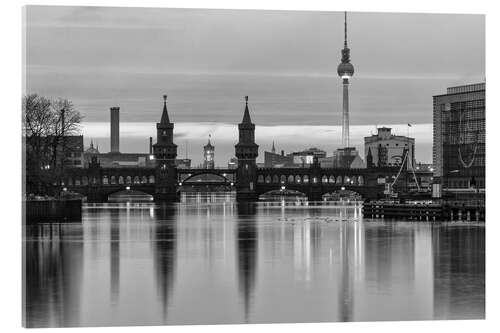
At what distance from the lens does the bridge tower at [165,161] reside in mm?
152500

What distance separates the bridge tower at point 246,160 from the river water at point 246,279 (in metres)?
107

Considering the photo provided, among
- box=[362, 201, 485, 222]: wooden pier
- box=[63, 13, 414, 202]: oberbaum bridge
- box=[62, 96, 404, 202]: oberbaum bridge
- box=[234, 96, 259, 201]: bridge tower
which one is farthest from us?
box=[234, 96, 259, 201]: bridge tower

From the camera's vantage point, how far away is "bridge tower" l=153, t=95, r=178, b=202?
152 metres

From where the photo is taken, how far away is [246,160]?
15650 centimetres

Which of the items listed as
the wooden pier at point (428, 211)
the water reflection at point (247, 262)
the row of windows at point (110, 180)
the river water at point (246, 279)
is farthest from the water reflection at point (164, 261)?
the row of windows at point (110, 180)

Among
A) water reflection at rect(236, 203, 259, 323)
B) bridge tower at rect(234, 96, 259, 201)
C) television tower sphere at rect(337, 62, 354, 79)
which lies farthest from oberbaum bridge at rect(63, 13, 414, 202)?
water reflection at rect(236, 203, 259, 323)

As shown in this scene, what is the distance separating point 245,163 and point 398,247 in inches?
4612

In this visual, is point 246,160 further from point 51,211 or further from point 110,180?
point 51,211

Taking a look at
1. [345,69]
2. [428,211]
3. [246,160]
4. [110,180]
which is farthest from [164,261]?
[246,160]

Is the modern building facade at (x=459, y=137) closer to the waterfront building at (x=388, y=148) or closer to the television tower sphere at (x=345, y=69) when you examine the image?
the television tower sphere at (x=345, y=69)

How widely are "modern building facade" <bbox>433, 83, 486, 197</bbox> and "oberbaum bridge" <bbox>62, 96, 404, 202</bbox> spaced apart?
20.8 meters

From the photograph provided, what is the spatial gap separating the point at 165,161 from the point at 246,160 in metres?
13.5

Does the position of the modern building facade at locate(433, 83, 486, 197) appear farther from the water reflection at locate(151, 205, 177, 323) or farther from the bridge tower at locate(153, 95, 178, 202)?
the bridge tower at locate(153, 95, 178, 202)
